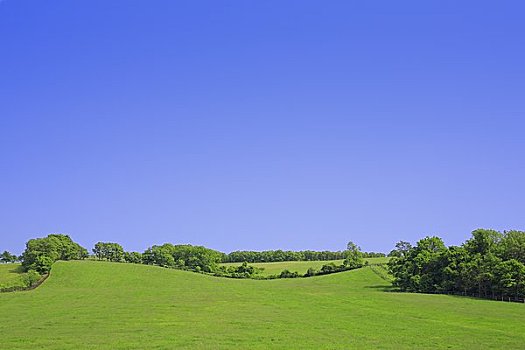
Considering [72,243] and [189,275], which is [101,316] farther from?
[72,243]

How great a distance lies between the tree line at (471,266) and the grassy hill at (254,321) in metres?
7.68

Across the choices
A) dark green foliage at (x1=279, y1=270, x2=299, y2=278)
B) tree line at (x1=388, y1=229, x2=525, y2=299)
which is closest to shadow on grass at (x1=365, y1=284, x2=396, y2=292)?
tree line at (x1=388, y1=229, x2=525, y2=299)

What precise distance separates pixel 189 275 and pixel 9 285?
42303 millimetres

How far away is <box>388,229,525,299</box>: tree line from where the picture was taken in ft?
271

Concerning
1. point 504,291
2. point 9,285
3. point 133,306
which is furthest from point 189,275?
point 504,291

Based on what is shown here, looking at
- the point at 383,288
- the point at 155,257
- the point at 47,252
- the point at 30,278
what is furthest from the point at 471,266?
the point at 155,257

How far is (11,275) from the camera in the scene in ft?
386

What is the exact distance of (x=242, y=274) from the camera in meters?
153

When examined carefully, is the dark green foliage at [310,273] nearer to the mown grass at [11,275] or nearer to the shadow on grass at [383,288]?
the shadow on grass at [383,288]

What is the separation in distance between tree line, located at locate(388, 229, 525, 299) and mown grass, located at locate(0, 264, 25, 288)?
7461cm

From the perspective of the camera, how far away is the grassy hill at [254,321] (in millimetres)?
39500

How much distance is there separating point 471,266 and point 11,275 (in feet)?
310

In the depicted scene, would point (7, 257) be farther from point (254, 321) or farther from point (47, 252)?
point (254, 321)

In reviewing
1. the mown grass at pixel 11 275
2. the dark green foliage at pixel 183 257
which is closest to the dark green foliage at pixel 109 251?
the dark green foliage at pixel 183 257
